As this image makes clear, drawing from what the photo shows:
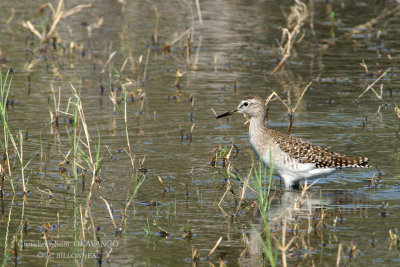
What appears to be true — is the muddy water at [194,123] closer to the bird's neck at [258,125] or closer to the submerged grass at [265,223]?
the submerged grass at [265,223]

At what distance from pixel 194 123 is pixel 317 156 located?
342 cm

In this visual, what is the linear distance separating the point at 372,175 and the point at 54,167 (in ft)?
15.5

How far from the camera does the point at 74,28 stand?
2036 centimetres

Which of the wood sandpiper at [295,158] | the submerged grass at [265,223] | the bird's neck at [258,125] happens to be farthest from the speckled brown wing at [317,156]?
the submerged grass at [265,223]

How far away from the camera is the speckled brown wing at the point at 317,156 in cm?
987

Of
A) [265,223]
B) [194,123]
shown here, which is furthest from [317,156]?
[194,123]

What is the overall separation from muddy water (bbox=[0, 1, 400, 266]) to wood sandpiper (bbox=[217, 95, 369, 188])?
35 cm

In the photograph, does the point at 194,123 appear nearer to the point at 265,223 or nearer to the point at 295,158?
the point at 295,158

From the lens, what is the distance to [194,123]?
1280 centimetres

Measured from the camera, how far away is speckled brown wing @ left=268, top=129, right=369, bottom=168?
987 cm

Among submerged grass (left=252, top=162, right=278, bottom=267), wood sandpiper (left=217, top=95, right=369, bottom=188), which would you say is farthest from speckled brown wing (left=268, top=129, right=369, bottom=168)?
submerged grass (left=252, top=162, right=278, bottom=267)

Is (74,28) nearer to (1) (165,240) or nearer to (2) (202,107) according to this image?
(2) (202,107)

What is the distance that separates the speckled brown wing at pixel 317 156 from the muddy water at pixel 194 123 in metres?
0.35

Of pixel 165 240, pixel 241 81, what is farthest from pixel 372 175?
pixel 241 81
